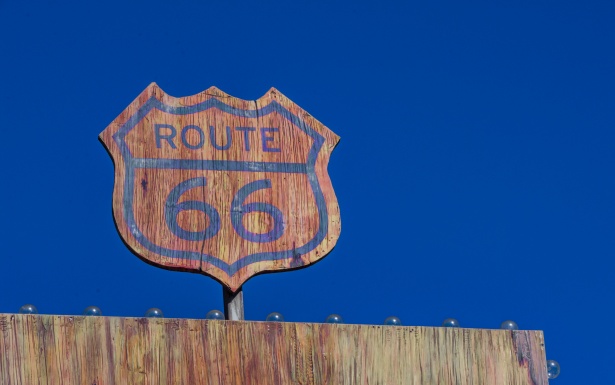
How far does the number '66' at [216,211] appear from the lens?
650cm

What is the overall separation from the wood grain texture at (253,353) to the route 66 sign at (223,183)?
28.5 inches

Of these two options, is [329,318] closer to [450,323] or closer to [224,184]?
[450,323]

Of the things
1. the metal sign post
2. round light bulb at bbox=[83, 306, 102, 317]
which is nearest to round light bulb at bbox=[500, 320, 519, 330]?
the metal sign post

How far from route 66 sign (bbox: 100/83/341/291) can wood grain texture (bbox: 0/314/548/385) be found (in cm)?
72

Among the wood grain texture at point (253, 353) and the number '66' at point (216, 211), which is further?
the number '66' at point (216, 211)

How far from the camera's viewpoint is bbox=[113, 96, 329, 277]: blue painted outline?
643cm

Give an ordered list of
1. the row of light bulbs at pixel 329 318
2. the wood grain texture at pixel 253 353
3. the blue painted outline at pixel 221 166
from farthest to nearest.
A: the blue painted outline at pixel 221 166, the row of light bulbs at pixel 329 318, the wood grain texture at pixel 253 353

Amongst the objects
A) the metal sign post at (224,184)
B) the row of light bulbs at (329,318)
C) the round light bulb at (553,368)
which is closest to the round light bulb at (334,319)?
the row of light bulbs at (329,318)

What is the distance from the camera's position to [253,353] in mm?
5758

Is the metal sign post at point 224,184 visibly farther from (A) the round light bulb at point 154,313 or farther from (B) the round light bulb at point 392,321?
(B) the round light bulb at point 392,321

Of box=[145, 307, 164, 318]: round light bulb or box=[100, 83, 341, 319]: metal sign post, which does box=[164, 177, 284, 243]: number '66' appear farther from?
box=[145, 307, 164, 318]: round light bulb

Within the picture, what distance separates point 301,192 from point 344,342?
48.1 inches

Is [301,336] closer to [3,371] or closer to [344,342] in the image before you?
[344,342]

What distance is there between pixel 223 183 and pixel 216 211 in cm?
20
